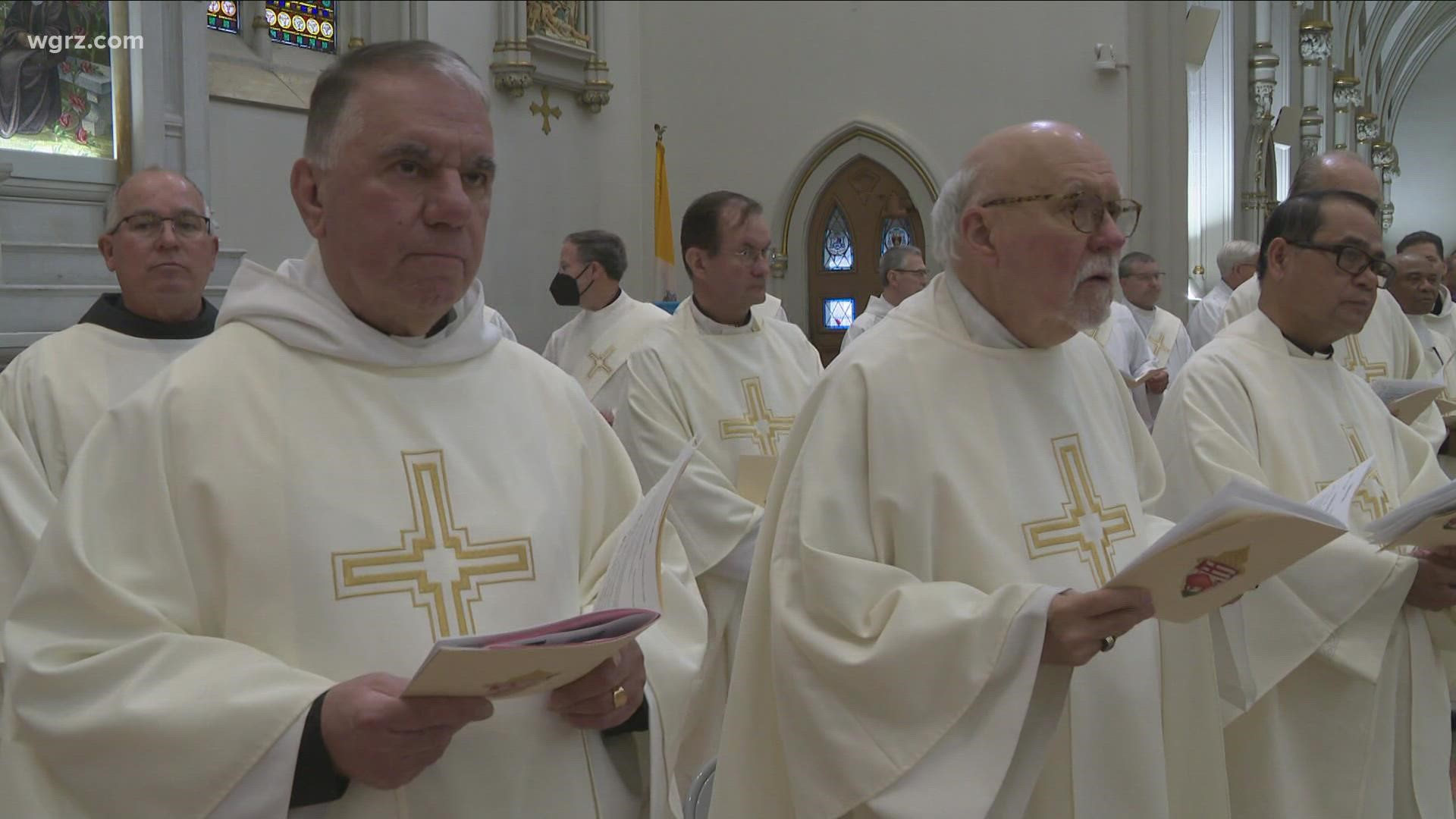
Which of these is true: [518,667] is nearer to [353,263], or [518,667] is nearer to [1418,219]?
[353,263]

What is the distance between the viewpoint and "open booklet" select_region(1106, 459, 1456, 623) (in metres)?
2.02

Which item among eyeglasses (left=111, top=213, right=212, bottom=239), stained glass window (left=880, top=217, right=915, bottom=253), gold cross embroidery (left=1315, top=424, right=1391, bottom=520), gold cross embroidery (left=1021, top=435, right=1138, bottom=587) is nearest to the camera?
gold cross embroidery (left=1021, top=435, right=1138, bottom=587)

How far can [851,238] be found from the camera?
13.5 metres

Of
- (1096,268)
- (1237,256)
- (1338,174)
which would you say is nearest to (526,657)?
(1096,268)

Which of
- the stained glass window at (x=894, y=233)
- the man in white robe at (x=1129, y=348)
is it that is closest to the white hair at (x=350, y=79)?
the man in white robe at (x=1129, y=348)

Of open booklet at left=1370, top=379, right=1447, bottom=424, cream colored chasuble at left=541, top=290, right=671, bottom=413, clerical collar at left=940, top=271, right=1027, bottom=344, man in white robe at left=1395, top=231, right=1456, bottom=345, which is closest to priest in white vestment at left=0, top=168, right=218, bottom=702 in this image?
clerical collar at left=940, top=271, right=1027, bottom=344

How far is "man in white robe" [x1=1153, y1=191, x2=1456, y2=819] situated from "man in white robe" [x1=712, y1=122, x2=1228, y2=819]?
50cm

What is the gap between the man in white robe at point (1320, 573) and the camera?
3.18m

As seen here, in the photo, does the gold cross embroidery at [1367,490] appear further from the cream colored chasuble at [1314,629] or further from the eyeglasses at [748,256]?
the eyeglasses at [748,256]

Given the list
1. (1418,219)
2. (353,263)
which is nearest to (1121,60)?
(353,263)

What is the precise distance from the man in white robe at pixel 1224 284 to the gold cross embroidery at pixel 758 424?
15.3ft

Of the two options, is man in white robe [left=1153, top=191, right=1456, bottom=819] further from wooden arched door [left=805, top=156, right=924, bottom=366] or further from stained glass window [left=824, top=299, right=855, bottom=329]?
stained glass window [left=824, top=299, right=855, bottom=329]

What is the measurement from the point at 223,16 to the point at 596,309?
13.9 ft

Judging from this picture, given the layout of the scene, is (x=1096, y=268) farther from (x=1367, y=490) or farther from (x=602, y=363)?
(x=602, y=363)
